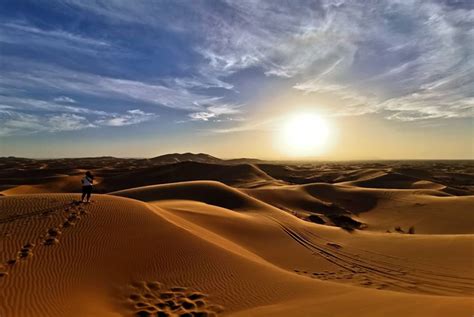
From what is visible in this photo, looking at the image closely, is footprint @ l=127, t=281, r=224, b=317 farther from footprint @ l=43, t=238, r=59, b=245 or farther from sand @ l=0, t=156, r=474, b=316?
footprint @ l=43, t=238, r=59, b=245

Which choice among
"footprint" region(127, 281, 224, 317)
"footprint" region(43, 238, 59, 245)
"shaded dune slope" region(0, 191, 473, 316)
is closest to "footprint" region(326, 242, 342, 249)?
"shaded dune slope" region(0, 191, 473, 316)

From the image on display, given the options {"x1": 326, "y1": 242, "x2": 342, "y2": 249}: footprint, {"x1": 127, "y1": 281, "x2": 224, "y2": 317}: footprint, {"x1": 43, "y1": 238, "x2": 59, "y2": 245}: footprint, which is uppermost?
{"x1": 43, "y1": 238, "x2": 59, "y2": 245}: footprint

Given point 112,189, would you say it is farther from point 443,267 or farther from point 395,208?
point 443,267

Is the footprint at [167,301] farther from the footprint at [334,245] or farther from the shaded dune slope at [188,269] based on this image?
the footprint at [334,245]

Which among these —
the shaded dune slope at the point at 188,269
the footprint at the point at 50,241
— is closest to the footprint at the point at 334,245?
the shaded dune slope at the point at 188,269

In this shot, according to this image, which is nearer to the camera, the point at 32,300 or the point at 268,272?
the point at 32,300

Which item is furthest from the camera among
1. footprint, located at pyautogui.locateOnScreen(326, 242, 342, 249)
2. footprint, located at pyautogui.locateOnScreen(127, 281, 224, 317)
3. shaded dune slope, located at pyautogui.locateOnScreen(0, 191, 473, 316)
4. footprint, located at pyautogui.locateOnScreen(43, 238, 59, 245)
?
footprint, located at pyautogui.locateOnScreen(326, 242, 342, 249)

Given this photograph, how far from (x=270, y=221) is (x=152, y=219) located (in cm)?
721

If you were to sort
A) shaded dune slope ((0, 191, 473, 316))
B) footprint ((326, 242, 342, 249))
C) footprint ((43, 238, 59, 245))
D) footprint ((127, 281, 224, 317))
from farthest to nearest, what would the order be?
footprint ((326, 242, 342, 249)), footprint ((43, 238, 59, 245)), footprint ((127, 281, 224, 317)), shaded dune slope ((0, 191, 473, 316))

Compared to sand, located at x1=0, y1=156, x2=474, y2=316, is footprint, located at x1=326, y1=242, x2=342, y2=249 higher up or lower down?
lower down

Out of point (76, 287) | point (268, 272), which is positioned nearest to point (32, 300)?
point (76, 287)

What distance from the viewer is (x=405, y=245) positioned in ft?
46.3

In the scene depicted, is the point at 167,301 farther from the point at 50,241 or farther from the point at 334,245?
the point at 334,245

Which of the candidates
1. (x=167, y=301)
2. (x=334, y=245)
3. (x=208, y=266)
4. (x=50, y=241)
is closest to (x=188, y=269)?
(x=208, y=266)
